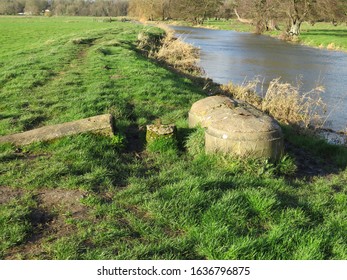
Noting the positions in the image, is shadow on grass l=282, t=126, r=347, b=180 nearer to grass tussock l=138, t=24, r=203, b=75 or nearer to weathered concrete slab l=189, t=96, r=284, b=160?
weathered concrete slab l=189, t=96, r=284, b=160

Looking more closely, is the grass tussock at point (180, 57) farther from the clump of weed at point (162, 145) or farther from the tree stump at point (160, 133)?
the clump of weed at point (162, 145)

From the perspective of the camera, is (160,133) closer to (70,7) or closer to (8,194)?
(8,194)

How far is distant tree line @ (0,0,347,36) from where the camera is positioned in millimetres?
46750

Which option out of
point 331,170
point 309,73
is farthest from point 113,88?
point 309,73

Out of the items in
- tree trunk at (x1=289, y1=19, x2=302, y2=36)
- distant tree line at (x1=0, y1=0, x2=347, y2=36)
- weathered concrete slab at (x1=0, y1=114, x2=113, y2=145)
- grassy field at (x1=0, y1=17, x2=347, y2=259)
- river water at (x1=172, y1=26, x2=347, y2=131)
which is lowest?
river water at (x1=172, y1=26, x2=347, y2=131)

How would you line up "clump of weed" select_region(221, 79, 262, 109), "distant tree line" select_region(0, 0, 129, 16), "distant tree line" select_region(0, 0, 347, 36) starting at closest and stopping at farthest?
"clump of weed" select_region(221, 79, 262, 109) → "distant tree line" select_region(0, 0, 347, 36) → "distant tree line" select_region(0, 0, 129, 16)

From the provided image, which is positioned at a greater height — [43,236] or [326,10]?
[326,10]

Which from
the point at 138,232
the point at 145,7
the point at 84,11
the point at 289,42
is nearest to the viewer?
the point at 138,232

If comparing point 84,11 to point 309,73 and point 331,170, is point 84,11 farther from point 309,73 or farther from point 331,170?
point 331,170

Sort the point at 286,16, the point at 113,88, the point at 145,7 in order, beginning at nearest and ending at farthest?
1. the point at 113,88
2. the point at 286,16
3. the point at 145,7

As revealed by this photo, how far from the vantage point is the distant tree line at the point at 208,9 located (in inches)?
1841

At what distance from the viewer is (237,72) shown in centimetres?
2123

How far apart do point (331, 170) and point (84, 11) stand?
452ft

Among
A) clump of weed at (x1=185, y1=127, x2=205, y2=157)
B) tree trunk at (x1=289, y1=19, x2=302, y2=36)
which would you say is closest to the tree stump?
clump of weed at (x1=185, y1=127, x2=205, y2=157)
